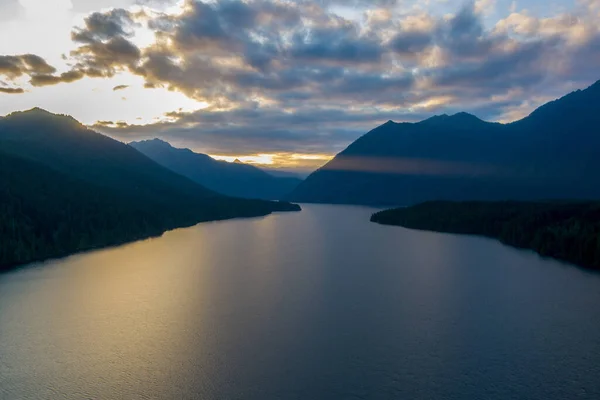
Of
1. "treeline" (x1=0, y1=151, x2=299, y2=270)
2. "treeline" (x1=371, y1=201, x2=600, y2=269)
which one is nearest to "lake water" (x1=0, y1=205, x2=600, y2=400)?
"treeline" (x1=371, y1=201, x2=600, y2=269)

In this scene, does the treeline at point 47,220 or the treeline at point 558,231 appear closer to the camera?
the treeline at point 558,231

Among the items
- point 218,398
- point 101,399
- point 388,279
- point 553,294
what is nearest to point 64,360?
point 101,399

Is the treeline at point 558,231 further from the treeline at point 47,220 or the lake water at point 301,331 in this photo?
the treeline at point 47,220

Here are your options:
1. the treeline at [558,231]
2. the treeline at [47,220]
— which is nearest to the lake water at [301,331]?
the treeline at [558,231]

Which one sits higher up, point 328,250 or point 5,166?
point 5,166

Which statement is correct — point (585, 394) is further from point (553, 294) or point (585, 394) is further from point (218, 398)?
point (553, 294)

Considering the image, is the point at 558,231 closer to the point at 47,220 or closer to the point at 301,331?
the point at 301,331

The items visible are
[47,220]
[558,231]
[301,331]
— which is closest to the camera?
[301,331]

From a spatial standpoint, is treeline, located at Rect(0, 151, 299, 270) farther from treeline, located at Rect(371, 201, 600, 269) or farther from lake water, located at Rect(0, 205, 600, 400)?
treeline, located at Rect(371, 201, 600, 269)

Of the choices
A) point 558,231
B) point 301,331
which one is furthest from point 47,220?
point 558,231
